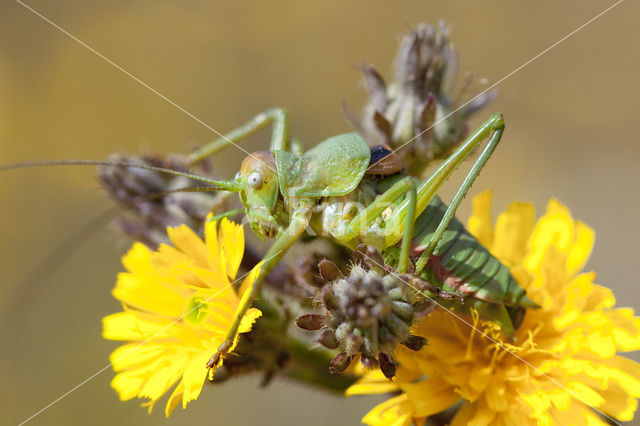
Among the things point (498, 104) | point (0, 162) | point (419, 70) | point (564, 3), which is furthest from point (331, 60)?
point (419, 70)

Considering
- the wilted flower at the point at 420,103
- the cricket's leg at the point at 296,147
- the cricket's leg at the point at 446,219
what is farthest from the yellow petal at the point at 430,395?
the cricket's leg at the point at 296,147

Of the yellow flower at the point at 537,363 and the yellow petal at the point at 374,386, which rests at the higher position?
the yellow petal at the point at 374,386

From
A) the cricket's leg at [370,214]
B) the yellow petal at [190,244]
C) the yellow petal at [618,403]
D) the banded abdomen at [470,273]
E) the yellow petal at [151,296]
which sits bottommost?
the yellow petal at [618,403]

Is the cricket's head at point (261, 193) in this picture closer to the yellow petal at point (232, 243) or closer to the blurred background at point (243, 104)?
the yellow petal at point (232, 243)

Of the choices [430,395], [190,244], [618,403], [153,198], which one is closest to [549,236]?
[618,403]

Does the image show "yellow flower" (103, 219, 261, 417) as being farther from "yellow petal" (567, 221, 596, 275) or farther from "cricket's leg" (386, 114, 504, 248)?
"yellow petal" (567, 221, 596, 275)

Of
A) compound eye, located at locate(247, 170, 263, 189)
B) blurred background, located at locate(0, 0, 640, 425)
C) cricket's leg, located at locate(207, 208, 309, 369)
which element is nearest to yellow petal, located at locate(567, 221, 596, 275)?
cricket's leg, located at locate(207, 208, 309, 369)
